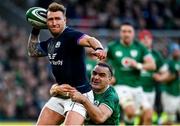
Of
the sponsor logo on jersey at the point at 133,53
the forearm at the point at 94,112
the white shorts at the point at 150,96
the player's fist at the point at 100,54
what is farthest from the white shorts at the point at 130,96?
the player's fist at the point at 100,54

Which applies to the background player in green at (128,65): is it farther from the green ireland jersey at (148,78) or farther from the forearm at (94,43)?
the forearm at (94,43)

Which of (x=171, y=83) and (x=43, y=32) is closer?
(x=171, y=83)

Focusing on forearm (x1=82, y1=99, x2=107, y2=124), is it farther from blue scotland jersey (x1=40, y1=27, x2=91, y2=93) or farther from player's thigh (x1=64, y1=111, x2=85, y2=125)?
blue scotland jersey (x1=40, y1=27, x2=91, y2=93)

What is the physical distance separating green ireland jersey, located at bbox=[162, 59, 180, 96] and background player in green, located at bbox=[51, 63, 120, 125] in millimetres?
8708

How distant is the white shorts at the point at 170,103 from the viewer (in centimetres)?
1783

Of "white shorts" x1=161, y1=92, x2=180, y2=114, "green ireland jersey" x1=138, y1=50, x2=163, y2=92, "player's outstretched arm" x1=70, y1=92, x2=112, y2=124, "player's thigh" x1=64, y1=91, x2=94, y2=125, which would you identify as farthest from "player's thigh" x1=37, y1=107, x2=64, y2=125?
"white shorts" x1=161, y1=92, x2=180, y2=114

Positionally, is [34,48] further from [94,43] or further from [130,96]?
[130,96]

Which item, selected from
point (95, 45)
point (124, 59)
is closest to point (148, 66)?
point (124, 59)

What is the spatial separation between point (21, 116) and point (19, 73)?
1436 millimetres

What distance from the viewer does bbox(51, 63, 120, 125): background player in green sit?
867cm

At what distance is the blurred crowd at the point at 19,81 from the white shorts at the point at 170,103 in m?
3.67

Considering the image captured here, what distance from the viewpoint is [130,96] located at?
14188 mm

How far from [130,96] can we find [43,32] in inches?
349

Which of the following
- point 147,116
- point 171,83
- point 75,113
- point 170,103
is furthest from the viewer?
point 171,83
